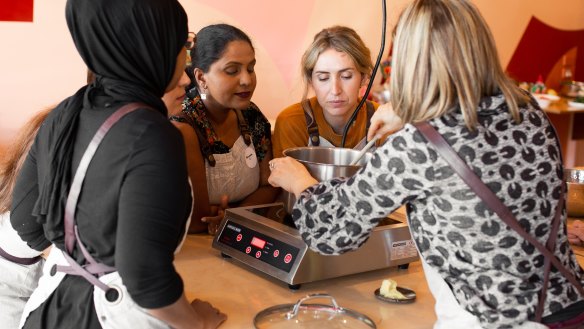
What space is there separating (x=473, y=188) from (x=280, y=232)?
55 centimetres

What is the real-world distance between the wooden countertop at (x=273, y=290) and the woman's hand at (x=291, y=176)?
0.23 meters

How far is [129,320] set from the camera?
1.14m

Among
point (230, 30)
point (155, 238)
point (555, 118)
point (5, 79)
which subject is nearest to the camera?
point (155, 238)

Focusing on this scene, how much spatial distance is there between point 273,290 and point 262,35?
8.38ft

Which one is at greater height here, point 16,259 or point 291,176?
point 291,176

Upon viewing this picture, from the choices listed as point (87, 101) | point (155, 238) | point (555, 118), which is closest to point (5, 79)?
point (87, 101)

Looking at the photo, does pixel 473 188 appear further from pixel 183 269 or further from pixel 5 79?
pixel 5 79

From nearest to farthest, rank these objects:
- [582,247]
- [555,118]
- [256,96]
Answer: [582,247], [256,96], [555,118]

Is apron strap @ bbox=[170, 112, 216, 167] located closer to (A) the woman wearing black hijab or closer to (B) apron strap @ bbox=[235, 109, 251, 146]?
(B) apron strap @ bbox=[235, 109, 251, 146]

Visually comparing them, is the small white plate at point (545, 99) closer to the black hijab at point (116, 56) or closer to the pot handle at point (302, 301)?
the pot handle at point (302, 301)

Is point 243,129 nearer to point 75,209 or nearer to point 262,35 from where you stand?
point 75,209

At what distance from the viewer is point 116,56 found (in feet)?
3.64

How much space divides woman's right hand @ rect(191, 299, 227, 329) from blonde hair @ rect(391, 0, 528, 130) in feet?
1.73

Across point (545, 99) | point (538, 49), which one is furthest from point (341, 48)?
point (538, 49)
